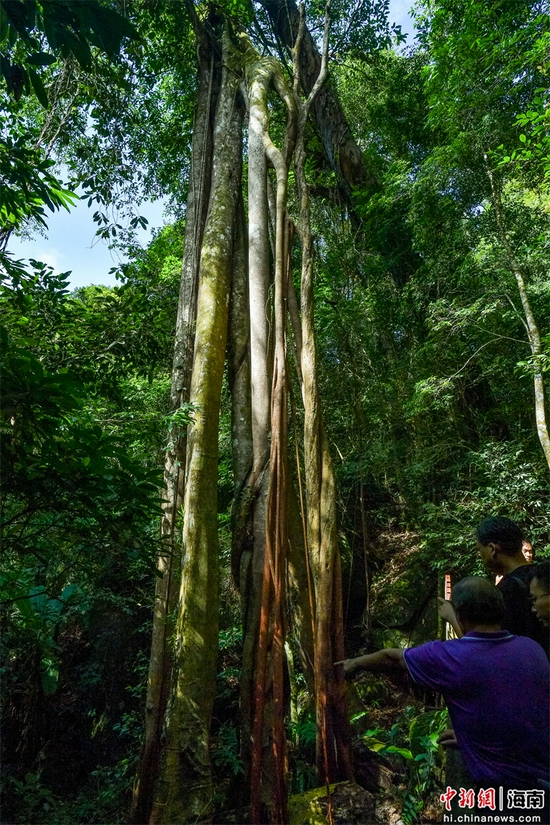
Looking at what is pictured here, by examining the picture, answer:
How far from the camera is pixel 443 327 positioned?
5965 millimetres

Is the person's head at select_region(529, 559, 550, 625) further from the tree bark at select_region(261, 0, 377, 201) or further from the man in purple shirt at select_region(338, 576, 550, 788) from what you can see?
the tree bark at select_region(261, 0, 377, 201)

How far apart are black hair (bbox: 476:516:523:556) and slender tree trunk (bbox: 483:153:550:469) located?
10.1ft

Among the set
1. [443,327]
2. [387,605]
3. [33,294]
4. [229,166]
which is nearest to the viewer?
[33,294]

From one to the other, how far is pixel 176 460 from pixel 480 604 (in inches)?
116

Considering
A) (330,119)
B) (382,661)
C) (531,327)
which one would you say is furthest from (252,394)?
(330,119)

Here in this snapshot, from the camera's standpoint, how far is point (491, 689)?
56.9 inches

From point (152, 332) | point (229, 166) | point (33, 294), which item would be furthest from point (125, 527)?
point (229, 166)

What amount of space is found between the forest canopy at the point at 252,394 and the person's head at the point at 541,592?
3.35 feet

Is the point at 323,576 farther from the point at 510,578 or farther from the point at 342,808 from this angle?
the point at 342,808

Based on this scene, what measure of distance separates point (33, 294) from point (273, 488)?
6.61 feet

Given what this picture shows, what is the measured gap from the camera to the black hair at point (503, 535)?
2115 mm

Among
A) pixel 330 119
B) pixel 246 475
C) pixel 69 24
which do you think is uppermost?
pixel 330 119

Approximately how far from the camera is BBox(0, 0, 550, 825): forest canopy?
2.49 metres

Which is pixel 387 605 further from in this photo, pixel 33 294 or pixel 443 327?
pixel 33 294
